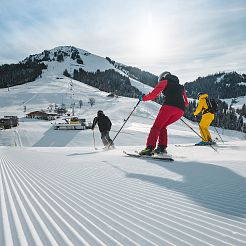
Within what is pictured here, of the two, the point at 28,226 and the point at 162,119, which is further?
the point at 162,119

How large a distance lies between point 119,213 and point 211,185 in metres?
1.66

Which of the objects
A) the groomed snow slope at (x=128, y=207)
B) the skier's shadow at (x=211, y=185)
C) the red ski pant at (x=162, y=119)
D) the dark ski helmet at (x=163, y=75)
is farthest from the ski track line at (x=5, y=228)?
the dark ski helmet at (x=163, y=75)

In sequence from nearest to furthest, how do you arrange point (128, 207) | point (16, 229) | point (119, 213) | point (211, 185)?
point (16, 229) < point (119, 213) < point (128, 207) < point (211, 185)

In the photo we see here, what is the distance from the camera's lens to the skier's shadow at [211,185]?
2750mm

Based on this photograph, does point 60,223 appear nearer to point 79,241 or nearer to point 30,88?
point 79,241

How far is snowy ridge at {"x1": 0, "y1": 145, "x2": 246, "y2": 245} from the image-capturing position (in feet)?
6.26

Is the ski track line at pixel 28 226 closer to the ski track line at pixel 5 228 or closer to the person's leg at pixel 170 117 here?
the ski track line at pixel 5 228

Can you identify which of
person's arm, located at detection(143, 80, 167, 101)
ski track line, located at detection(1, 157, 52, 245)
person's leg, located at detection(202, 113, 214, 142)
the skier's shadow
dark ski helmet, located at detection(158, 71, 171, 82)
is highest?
dark ski helmet, located at detection(158, 71, 171, 82)

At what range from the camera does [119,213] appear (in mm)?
2521

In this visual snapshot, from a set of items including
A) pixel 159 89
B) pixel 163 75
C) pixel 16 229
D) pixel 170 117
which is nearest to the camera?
pixel 16 229

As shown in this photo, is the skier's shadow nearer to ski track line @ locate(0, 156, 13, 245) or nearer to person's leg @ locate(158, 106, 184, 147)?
ski track line @ locate(0, 156, 13, 245)

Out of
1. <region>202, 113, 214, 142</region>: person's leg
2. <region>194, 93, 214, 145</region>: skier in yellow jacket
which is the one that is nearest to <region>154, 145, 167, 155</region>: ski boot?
<region>194, 93, 214, 145</region>: skier in yellow jacket

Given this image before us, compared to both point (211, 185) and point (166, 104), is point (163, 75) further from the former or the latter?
point (211, 185)

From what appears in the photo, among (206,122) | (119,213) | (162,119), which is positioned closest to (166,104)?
(162,119)
